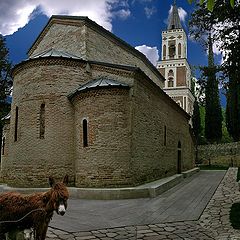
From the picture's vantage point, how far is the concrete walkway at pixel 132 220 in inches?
229

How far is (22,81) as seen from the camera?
1317 cm

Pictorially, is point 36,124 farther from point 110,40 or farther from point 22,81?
point 110,40

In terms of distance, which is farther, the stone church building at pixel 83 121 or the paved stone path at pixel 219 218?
the stone church building at pixel 83 121

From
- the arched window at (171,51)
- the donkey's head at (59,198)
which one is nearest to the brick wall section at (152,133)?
the donkey's head at (59,198)

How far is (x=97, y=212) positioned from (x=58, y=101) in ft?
19.5

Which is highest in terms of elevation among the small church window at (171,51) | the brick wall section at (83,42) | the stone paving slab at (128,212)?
the small church window at (171,51)

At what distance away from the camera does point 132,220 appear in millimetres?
6980

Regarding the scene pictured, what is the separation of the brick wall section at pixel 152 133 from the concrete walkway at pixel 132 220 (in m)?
2.51

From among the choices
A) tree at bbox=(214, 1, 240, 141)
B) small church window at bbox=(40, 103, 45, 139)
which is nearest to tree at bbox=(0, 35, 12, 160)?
small church window at bbox=(40, 103, 45, 139)

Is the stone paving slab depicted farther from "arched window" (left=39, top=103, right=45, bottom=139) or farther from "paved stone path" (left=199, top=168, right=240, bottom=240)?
"arched window" (left=39, top=103, right=45, bottom=139)

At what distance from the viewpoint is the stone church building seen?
11.1m

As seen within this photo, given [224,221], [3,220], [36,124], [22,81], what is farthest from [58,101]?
[3,220]

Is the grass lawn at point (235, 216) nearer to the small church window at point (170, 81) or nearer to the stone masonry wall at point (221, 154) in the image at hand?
the stone masonry wall at point (221, 154)

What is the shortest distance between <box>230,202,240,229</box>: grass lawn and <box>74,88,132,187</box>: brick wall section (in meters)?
4.11
